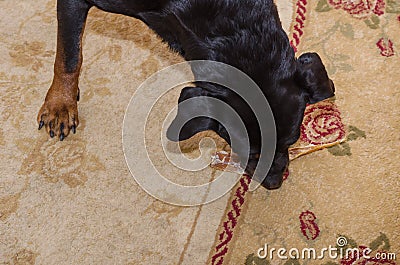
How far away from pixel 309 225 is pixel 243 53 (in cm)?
93

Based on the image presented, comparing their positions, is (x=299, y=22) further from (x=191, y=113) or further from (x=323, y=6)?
(x=191, y=113)

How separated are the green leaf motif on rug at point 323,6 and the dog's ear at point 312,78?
104 cm

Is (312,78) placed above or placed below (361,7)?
above

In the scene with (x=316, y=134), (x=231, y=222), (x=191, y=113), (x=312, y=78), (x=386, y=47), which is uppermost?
(x=312, y=78)

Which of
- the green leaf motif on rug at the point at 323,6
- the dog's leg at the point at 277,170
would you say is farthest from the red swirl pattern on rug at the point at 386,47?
the dog's leg at the point at 277,170

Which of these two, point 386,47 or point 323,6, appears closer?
point 386,47

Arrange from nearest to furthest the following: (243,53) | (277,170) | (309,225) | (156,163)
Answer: (243,53), (277,170), (309,225), (156,163)

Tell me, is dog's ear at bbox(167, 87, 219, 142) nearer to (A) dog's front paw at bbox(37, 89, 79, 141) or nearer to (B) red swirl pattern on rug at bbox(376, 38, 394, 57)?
(A) dog's front paw at bbox(37, 89, 79, 141)

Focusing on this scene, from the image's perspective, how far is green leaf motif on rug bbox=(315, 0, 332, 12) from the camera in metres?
3.13

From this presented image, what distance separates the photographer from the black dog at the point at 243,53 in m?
2.04

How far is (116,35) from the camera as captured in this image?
3018mm

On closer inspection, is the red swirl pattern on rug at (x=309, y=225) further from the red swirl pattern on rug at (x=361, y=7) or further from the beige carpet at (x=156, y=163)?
the red swirl pattern on rug at (x=361, y=7)

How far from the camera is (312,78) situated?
2.13 m

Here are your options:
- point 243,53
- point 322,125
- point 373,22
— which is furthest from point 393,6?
point 243,53
